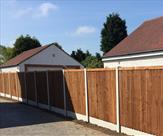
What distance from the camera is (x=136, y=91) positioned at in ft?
29.0

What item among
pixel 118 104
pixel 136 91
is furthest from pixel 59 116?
pixel 136 91

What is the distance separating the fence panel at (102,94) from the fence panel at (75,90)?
561mm

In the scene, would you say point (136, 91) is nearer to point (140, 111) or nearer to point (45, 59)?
point (140, 111)

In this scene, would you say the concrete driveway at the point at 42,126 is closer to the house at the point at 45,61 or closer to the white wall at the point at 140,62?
the white wall at the point at 140,62

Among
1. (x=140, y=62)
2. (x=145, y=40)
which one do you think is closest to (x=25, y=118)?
(x=140, y=62)

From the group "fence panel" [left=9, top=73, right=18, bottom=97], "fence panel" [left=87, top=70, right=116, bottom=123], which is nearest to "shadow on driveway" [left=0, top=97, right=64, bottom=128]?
"fence panel" [left=87, top=70, right=116, bottom=123]

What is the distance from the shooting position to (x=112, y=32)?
160 feet

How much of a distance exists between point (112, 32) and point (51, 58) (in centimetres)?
1618

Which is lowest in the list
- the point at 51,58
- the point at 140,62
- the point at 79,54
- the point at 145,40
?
the point at 140,62

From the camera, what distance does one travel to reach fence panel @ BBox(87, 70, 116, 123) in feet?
32.9

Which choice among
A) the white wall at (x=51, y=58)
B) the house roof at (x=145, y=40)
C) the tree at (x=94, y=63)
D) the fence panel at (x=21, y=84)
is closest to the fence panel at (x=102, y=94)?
the house roof at (x=145, y=40)

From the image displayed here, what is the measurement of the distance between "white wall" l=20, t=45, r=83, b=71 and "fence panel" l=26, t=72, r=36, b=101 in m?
14.8

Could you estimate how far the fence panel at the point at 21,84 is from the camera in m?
19.6

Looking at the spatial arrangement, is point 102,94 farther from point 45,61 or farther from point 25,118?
point 45,61
